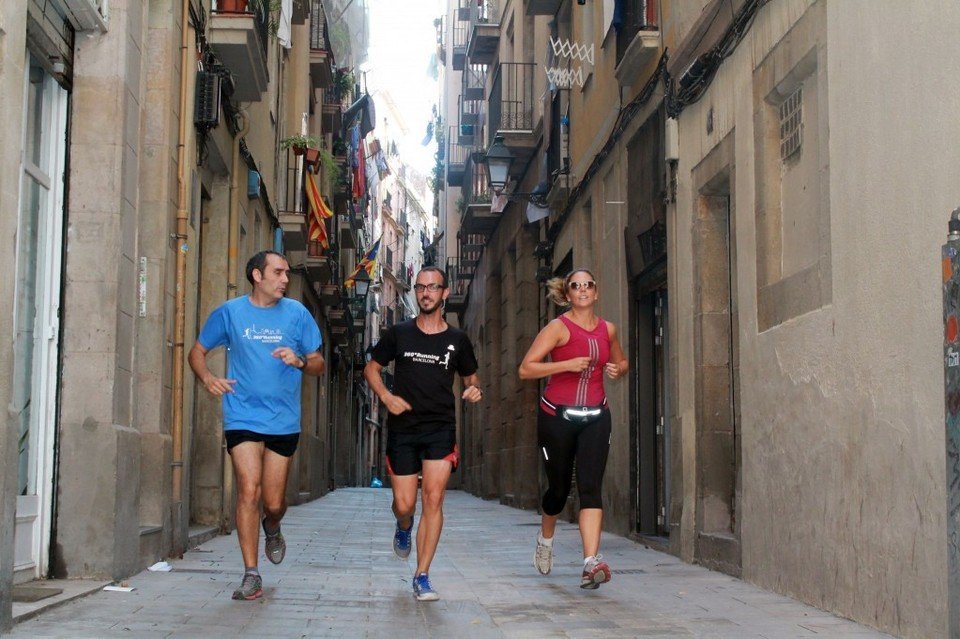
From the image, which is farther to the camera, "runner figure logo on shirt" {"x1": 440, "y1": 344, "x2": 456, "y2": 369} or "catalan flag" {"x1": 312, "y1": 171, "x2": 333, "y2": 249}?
"catalan flag" {"x1": 312, "y1": 171, "x2": 333, "y2": 249}

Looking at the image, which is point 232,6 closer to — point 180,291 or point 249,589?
point 180,291

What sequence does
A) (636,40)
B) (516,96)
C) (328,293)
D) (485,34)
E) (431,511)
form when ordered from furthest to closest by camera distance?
1. (328,293)
2. (485,34)
3. (516,96)
4. (636,40)
5. (431,511)

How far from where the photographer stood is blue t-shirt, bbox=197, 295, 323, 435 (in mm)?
7660

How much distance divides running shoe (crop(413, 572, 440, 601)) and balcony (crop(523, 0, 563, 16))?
1332 cm

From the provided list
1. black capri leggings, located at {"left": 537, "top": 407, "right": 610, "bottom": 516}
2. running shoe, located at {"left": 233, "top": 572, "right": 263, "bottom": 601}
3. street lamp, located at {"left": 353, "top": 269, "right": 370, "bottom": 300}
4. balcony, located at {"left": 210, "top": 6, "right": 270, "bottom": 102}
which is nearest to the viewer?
running shoe, located at {"left": 233, "top": 572, "right": 263, "bottom": 601}

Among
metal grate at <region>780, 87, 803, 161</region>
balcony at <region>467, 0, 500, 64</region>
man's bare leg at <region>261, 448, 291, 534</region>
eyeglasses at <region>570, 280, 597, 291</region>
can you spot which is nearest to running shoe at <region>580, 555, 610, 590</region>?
eyeglasses at <region>570, 280, 597, 291</region>

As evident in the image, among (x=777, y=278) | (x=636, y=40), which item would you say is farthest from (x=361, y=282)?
(x=777, y=278)

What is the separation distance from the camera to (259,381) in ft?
25.2

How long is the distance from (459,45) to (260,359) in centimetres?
3467

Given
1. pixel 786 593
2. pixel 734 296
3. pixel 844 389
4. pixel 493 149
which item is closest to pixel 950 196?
pixel 844 389

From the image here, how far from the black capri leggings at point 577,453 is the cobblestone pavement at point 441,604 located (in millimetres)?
602

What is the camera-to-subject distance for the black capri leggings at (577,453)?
27.5ft

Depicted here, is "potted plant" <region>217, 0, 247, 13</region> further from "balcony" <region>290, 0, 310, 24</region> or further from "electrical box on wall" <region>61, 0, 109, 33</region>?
"balcony" <region>290, 0, 310, 24</region>

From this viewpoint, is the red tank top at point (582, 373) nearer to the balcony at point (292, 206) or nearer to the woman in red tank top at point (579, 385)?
the woman in red tank top at point (579, 385)
